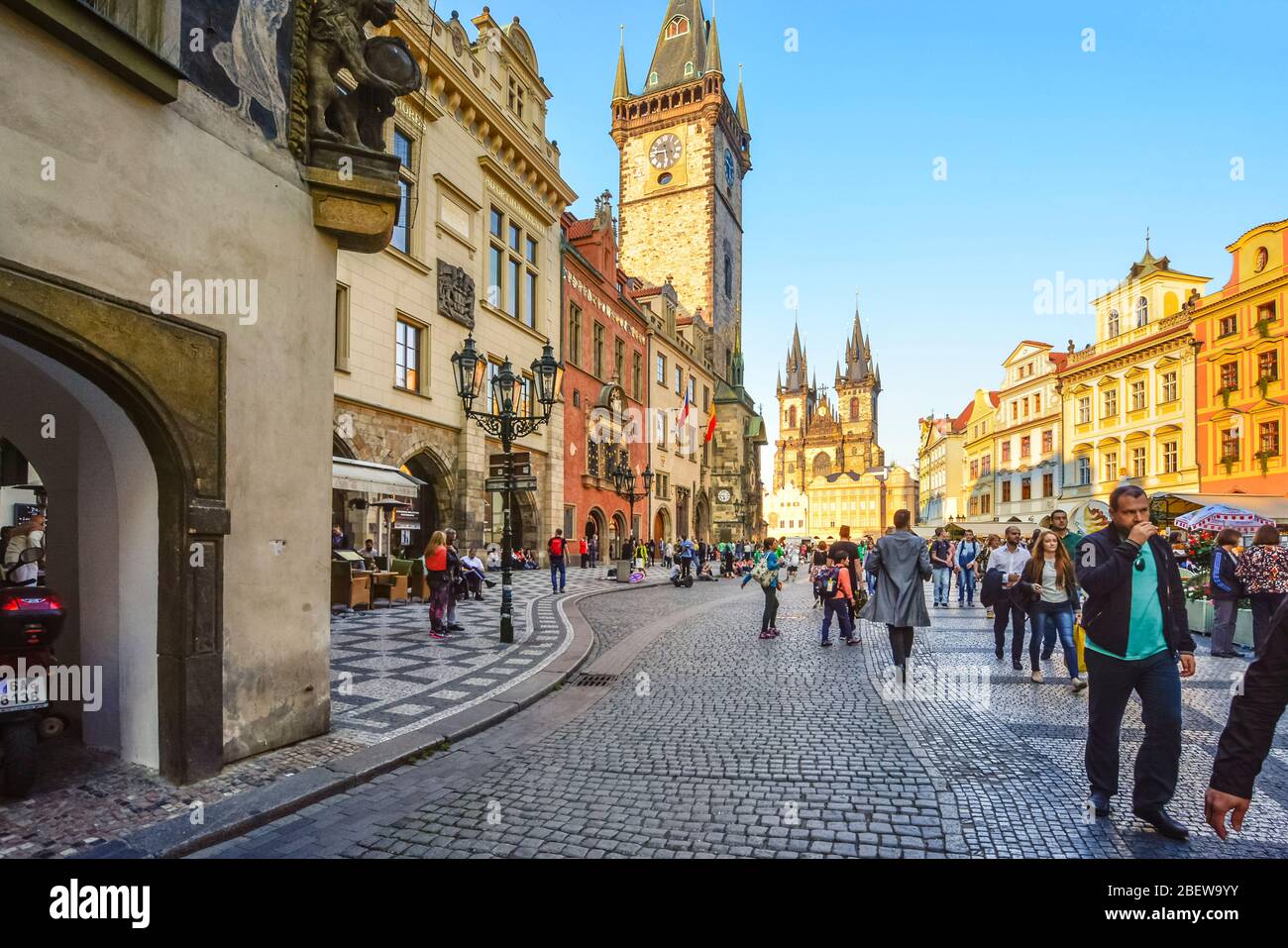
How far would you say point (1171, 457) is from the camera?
34594mm

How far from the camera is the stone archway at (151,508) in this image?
439 centimetres

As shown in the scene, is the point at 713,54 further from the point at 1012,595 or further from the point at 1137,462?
the point at 1012,595

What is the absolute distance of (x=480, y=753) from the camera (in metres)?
5.46

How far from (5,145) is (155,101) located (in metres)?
1.05

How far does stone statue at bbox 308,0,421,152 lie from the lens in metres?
5.73

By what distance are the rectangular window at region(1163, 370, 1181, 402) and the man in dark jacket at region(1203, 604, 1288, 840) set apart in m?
39.4

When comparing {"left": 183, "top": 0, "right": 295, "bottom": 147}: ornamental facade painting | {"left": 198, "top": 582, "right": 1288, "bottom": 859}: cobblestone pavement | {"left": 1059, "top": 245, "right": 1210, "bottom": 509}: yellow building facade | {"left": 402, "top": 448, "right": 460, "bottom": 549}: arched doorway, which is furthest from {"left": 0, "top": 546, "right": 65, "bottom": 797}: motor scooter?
{"left": 1059, "top": 245, "right": 1210, "bottom": 509}: yellow building facade

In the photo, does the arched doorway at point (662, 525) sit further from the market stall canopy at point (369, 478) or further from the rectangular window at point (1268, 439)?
the rectangular window at point (1268, 439)

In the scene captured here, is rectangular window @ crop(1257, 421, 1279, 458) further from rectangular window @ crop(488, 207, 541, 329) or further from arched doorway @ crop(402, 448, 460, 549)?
arched doorway @ crop(402, 448, 460, 549)

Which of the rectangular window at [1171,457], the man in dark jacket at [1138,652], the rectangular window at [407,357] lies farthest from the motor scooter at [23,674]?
the rectangular window at [1171,457]

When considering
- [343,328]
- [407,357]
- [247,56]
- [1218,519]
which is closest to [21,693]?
[247,56]

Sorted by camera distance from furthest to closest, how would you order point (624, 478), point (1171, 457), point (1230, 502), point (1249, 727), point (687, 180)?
point (687, 180) → point (1171, 457) → point (624, 478) → point (1230, 502) → point (1249, 727)

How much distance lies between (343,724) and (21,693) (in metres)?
2.21

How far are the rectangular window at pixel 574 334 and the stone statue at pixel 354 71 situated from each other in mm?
22697
